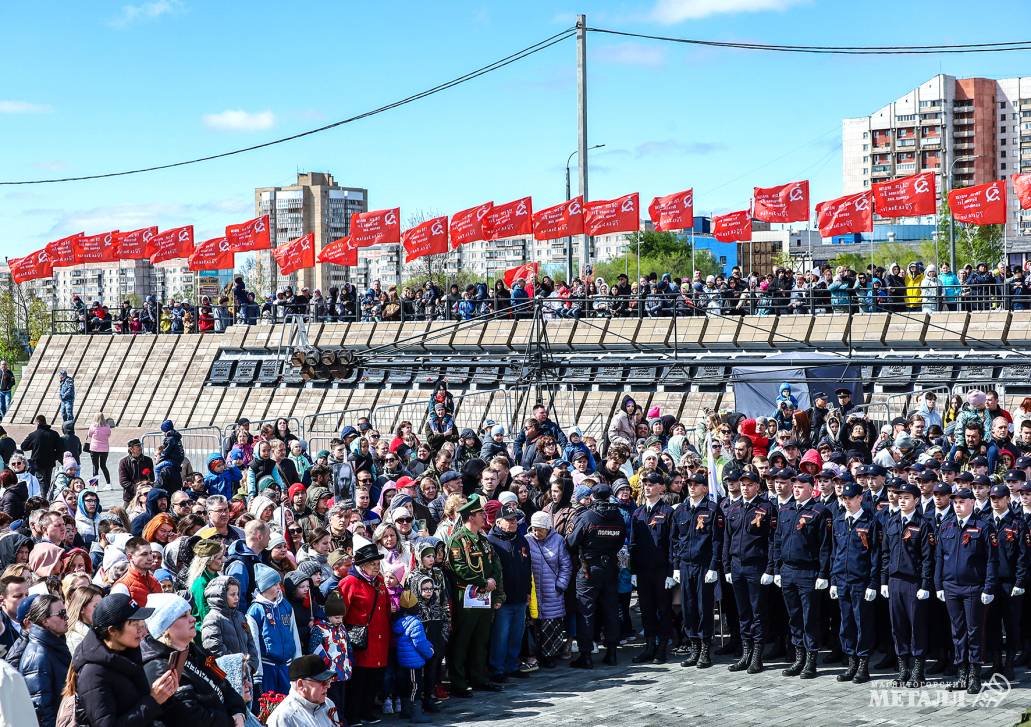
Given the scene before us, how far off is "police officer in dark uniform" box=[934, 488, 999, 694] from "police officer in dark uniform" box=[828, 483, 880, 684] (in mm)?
542

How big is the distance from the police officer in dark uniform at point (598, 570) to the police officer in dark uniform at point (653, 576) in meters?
0.28

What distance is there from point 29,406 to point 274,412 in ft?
28.3

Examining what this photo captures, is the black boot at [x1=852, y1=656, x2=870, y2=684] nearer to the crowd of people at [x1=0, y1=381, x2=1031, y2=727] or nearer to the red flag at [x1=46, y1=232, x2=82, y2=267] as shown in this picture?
the crowd of people at [x1=0, y1=381, x2=1031, y2=727]

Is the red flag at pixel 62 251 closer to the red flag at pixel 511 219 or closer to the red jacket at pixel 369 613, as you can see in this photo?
the red flag at pixel 511 219

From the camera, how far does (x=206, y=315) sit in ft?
104

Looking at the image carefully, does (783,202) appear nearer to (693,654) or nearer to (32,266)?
(693,654)

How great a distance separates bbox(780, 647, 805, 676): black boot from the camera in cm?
1119

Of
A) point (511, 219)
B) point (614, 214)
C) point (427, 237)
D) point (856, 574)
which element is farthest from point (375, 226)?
point (856, 574)

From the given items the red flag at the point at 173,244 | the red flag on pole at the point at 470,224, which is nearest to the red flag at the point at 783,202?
the red flag on pole at the point at 470,224

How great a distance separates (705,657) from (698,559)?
2.85ft

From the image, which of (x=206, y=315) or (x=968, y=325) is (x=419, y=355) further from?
(x=206, y=315)

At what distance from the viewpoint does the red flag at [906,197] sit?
25562 mm

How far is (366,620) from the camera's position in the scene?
383 inches

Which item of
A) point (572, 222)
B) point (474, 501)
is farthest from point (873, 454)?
point (572, 222)
